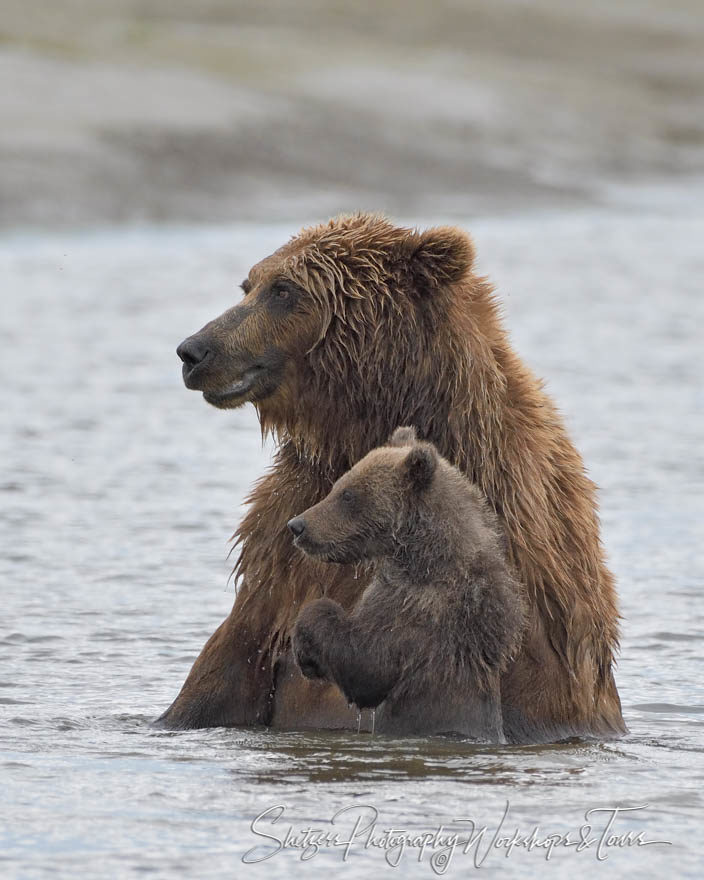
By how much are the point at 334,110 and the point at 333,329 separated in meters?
17.1

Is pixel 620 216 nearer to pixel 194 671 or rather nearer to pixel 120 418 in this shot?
pixel 120 418

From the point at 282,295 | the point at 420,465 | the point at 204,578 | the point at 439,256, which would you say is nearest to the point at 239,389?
the point at 282,295

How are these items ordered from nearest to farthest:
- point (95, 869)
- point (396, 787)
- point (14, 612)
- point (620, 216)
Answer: point (95, 869) → point (396, 787) → point (14, 612) → point (620, 216)

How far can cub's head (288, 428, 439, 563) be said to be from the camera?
6.04 m

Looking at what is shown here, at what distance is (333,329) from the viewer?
6238mm

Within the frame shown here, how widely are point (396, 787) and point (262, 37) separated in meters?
21.0

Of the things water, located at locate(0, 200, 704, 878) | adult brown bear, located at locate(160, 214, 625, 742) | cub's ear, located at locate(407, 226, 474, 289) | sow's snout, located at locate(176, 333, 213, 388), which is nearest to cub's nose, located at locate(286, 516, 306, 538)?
adult brown bear, located at locate(160, 214, 625, 742)

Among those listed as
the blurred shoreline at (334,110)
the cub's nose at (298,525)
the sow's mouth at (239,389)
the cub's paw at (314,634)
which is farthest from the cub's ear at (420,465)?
the blurred shoreline at (334,110)

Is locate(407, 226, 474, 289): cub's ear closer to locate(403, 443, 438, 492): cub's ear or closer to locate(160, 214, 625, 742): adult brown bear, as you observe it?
locate(160, 214, 625, 742): adult brown bear

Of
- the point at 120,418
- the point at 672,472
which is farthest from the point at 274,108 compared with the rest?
the point at 672,472

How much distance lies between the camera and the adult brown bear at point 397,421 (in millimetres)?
6168

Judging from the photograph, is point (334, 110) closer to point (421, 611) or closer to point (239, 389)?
point (239, 389)

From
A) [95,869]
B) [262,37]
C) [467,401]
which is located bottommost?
[95,869]

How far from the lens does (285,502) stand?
20.7 ft
